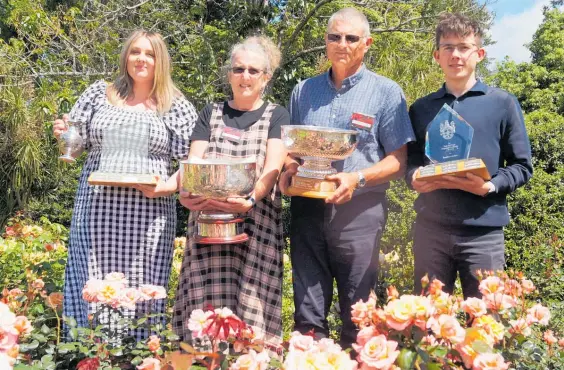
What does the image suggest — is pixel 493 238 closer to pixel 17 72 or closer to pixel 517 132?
pixel 517 132

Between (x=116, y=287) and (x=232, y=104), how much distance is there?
1.10 m

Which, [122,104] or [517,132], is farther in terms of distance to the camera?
[122,104]

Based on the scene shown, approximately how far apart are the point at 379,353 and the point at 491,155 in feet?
4.37

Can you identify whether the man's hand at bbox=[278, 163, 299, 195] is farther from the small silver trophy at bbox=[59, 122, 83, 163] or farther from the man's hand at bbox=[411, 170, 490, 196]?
the small silver trophy at bbox=[59, 122, 83, 163]

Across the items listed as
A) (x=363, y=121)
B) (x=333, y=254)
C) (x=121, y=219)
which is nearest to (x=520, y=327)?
(x=333, y=254)

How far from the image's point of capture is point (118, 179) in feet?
8.18

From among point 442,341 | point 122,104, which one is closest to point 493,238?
point 442,341

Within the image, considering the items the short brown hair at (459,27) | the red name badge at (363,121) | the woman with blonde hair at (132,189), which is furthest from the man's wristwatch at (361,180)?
the woman with blonde hair at (132,189)

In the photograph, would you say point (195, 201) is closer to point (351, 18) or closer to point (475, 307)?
point (351, 18)

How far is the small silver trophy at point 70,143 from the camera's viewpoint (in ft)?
9.02

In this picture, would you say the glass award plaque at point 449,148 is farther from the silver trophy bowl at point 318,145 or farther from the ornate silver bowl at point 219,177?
the ornate silver bowl at point 219,177

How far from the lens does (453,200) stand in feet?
7.84

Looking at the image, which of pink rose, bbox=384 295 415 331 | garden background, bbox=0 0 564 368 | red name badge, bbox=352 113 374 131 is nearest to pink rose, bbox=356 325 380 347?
pink rose, bbox=384 295 415 331

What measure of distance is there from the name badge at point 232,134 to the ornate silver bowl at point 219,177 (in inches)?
11.1
